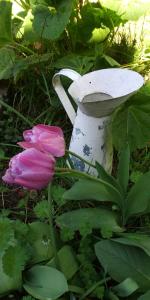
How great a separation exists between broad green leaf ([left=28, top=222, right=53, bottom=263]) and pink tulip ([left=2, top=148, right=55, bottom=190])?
26 cm

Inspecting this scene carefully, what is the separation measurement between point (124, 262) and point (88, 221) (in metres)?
0.13

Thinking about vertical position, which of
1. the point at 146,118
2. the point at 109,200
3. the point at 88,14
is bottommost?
the point at 109,200

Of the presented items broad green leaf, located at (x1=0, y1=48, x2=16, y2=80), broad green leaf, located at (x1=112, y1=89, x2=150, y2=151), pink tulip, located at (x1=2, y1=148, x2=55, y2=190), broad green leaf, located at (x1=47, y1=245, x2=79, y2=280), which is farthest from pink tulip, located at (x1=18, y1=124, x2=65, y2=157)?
broad green leaf, located at (x1=0, y1=48, x2=16, y2=80)

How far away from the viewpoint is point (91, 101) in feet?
5.30

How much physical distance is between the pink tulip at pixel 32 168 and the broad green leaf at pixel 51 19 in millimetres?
746

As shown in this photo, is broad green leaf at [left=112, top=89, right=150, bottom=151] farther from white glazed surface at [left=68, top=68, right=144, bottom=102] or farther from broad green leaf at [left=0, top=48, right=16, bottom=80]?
broad green leaf at [left=0, top=48, right=16, bottom=80]

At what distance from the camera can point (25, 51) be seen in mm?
2080

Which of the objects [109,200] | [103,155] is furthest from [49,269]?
[103,155]

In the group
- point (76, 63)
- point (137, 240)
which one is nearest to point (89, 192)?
point (137, 240)

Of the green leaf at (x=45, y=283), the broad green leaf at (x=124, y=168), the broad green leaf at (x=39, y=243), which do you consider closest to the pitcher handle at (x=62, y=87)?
the broad green leaf at (x=124, y=168)

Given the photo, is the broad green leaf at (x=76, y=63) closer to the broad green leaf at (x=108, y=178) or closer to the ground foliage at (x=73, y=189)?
the ground foliage at (x=73, y=189)

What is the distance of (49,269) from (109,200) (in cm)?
23

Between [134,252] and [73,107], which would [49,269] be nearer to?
[134,252]

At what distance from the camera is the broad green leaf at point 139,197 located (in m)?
1.41
